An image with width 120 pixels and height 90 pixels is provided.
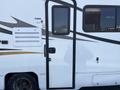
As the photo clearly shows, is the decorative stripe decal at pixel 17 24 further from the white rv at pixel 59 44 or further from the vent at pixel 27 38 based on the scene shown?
the vent at pixel 27 38

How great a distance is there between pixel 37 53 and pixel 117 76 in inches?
82.5

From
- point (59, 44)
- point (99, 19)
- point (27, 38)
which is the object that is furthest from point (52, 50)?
point (99, 19)

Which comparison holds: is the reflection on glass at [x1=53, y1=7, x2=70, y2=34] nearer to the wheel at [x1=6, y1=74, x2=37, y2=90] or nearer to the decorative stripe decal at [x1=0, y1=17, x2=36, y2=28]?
the decorative stripe decal at [x1=0, y1=17, x2=36, y2=28]

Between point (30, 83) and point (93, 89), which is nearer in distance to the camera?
point (30, 83)

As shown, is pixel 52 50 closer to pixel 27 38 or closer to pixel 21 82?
pixel 27 38

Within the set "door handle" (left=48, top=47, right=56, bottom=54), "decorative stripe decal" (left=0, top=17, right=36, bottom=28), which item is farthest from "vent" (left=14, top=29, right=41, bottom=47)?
"door handle" (left=48, top=47, right=56, bottom=54)

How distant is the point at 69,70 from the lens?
8750mm

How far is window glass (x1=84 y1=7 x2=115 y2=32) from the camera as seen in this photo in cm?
884

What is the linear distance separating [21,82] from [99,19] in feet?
8.04

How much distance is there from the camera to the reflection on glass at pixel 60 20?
8.66 meters

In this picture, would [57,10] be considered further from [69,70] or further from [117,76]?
[117,76]

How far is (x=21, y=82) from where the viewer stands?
8.80 meters

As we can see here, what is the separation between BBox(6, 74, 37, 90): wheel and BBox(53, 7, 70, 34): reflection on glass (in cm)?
129

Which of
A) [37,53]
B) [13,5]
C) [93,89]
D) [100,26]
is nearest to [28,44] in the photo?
[37,53]
